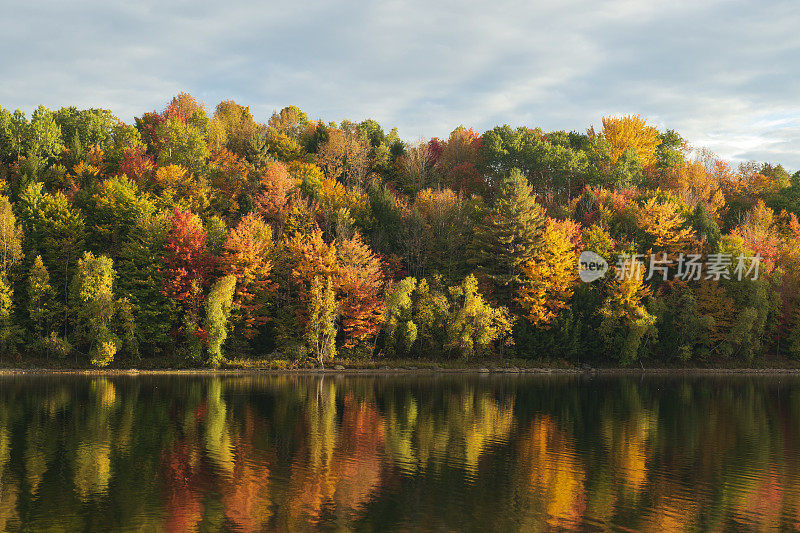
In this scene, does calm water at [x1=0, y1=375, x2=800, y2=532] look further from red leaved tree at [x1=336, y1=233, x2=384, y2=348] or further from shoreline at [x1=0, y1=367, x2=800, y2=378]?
red leaved tree at [x1=336, y1=233, x2=384, y2=348]

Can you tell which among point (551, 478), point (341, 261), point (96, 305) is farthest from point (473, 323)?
point (551, 478)

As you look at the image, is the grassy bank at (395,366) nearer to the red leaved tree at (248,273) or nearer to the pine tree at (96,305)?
the pine tree at (96,305)

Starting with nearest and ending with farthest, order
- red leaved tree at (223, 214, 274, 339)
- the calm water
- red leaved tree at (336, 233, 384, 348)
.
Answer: the calm water < red leaved tree at (223, 214, 274, 339) < red leaved tree at (336, 233, 384, 348)

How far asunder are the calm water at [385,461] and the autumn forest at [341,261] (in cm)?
1891

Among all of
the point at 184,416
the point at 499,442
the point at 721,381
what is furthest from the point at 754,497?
→ the point at 721,381

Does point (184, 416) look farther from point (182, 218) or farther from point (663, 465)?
point (182, 218)

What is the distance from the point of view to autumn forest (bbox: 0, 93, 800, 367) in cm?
6825

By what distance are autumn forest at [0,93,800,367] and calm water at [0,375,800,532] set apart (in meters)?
18.9

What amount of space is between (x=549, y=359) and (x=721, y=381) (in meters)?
18.8

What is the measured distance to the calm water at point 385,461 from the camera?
20.0 meters

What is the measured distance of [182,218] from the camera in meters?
71.4

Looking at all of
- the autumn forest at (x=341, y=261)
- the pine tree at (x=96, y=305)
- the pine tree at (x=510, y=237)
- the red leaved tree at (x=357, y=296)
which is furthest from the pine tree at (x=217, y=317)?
the pine tree at (x=510, y=237)

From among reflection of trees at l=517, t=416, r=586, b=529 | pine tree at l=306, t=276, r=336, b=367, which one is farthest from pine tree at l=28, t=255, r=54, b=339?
reflection of trees at l=517, t=416, r=586, b=529

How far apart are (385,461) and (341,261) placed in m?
49.8
